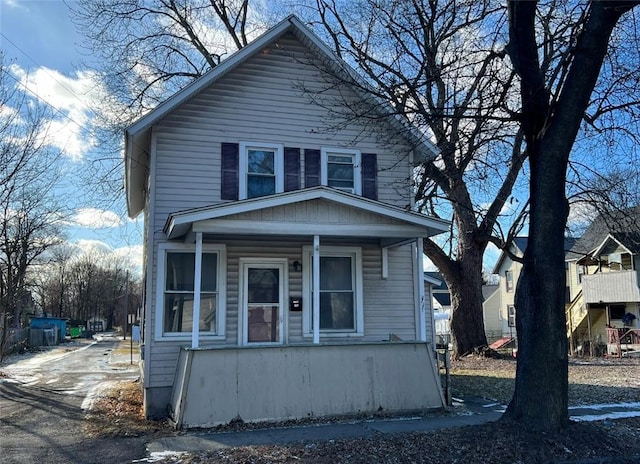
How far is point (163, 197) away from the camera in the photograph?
34.7 feet

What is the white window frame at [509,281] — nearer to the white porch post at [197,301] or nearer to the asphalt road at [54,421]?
the asphalt road at [54,421]

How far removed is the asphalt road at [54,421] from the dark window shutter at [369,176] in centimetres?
655

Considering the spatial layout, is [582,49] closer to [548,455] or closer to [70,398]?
[548,455]

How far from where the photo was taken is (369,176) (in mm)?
11930

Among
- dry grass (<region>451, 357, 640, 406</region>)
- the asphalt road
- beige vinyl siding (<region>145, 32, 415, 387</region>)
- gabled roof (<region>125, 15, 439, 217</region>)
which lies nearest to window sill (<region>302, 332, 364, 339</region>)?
Answer: beige vinyl siding (<region>145, 32, 415, 387</region>)

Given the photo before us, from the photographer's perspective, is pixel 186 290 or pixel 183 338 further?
pixel 186 290

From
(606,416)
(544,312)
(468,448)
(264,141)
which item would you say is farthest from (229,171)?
(606,416)

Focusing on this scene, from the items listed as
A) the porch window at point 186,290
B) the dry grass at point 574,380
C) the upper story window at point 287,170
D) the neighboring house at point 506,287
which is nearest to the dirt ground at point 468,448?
the porch window at point 186,290

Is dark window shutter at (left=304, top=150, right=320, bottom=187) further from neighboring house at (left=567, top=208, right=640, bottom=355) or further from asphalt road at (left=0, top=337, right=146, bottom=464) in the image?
neighboring house at (left=567, top=208, right=640, bottom=355)

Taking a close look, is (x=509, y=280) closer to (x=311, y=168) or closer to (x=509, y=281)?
(x=509, y=281)

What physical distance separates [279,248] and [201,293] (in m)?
1.77

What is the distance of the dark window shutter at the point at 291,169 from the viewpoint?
1136 cm

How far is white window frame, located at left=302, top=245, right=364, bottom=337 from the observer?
36.4 feet

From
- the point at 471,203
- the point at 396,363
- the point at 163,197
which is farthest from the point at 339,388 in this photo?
the point at 471,203
